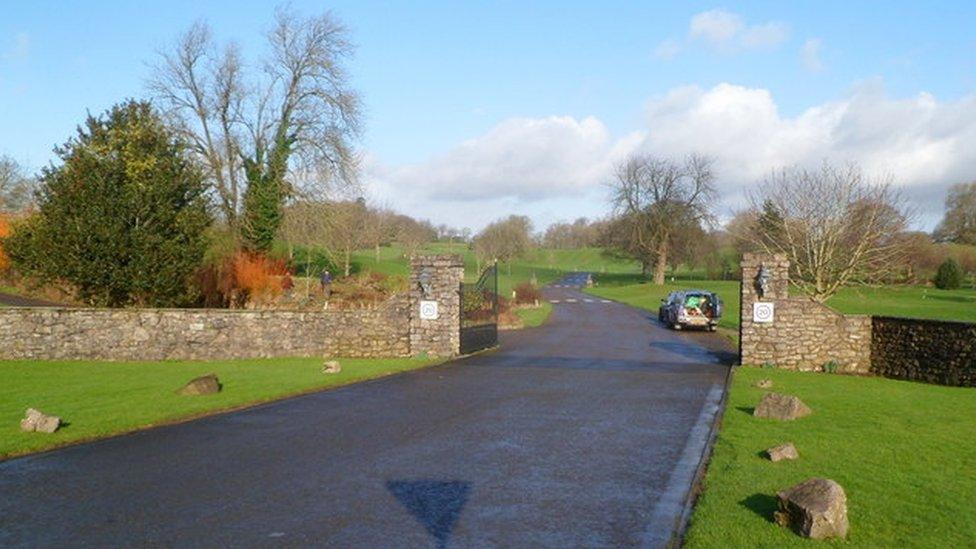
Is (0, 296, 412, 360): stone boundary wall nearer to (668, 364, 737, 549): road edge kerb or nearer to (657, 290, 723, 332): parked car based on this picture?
(668, 364, 737, 549): road edge kerb

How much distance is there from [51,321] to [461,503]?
19.4m

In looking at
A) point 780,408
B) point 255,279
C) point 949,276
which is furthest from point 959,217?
point 780,408

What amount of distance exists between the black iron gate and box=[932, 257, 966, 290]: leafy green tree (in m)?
48.8

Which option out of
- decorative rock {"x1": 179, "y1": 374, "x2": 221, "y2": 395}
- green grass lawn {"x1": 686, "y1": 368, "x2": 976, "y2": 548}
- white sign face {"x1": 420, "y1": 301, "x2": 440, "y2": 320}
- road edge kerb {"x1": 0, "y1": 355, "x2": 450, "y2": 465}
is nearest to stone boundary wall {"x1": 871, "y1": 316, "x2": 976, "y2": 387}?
green grass lawn {"x1": 686, "y1": 368, "x2": 976, "y2": 548}

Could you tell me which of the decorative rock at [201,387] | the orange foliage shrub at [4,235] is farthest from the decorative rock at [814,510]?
the orange foliage shrub at [4,235]

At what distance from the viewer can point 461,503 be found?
8.22 m

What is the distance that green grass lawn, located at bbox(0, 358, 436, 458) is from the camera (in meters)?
12.4

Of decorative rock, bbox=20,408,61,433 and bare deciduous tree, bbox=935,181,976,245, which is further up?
bare deciduous tree, bbox=935,181,976,245

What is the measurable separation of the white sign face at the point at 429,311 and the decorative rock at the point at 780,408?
38.8 feet

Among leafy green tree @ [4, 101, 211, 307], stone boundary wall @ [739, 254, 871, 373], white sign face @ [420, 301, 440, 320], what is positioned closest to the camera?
stone boundary wall @ [739, 254, 871, 373]

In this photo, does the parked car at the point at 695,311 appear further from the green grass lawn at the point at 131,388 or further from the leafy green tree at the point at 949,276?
the leafy green tree at the point at 949,276

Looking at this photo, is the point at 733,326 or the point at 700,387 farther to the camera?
the point at 733,326

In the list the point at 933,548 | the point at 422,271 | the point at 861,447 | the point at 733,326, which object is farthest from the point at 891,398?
the point at 733,326

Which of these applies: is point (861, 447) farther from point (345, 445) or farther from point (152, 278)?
point (152, 278)
